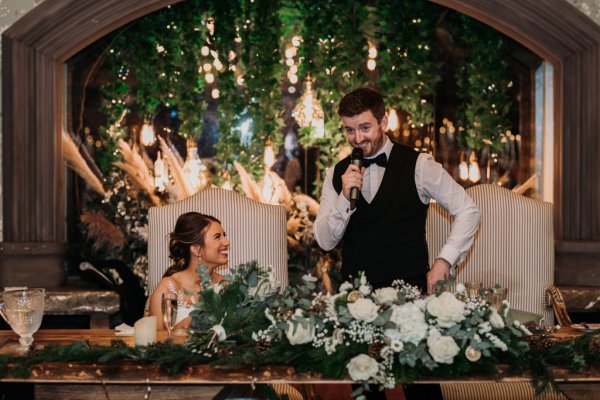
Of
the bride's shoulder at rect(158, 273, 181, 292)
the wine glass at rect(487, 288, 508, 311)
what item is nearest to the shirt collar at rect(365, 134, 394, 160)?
the bride's shoulder at rect(158, 273, 181, 292)

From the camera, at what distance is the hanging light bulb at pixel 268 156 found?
548 centimetres

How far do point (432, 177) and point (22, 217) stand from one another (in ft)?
7.09

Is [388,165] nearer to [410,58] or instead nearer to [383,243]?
[383,243]

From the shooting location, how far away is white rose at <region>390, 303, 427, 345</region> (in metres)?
2.21

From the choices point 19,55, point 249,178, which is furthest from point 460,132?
point 19,55

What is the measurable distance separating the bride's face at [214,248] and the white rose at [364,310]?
134 centimetres

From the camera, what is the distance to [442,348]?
7.11ft

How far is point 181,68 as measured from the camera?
17.9 ft

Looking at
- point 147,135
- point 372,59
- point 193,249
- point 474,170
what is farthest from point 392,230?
point 147,135

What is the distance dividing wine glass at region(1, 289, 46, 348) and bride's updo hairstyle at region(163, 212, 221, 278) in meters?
0.99

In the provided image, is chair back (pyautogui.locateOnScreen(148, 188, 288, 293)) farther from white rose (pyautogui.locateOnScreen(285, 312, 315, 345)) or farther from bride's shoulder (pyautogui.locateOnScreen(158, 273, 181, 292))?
white rose (pyautogui.locateOnScreen(285, 312, 315, 345))

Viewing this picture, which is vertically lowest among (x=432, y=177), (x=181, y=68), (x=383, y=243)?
(x=383, y=243)

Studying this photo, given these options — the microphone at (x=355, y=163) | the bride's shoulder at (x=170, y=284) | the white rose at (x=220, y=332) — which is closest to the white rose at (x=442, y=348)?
the white rose at (x=220, y=332)

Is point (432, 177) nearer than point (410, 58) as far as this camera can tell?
Yes
